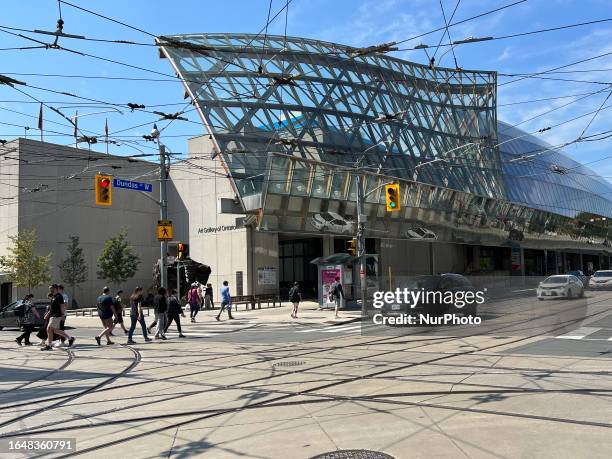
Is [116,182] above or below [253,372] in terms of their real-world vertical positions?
above

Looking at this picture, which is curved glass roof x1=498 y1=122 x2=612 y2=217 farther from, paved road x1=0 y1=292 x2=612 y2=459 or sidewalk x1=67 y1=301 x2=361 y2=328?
paved road x1=0 y1=292 x2=612 y2=459

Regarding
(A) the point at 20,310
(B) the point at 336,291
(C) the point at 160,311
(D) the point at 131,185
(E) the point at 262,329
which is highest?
(D) the point at 131,185

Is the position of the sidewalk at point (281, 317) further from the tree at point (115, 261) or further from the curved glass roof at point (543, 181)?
the curved glass roof at point (543, 181)

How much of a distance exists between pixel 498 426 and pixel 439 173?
45.2m

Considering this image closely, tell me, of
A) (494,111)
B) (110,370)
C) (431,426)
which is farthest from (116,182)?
(494,111)

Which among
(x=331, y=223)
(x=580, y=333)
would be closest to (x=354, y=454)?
(x=580, y=333)

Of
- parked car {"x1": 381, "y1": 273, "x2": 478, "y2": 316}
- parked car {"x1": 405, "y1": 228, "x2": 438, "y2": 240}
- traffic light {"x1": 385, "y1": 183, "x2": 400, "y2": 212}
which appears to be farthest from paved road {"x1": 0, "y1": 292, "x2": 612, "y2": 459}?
parked car {"x1": 405, "y1": 228, "x2": 438, "y2": 240}

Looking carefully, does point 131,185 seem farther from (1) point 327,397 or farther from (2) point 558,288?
(2) point 558,288

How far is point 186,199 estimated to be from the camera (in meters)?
46.8

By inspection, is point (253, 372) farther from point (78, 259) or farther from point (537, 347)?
point (78, 259)

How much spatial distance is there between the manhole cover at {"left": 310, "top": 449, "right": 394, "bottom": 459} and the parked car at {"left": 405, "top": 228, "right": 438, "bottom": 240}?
40100 mm

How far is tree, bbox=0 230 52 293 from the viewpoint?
4144 cm

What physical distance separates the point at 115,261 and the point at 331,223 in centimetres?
1900

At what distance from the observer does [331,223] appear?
38.3 metres
